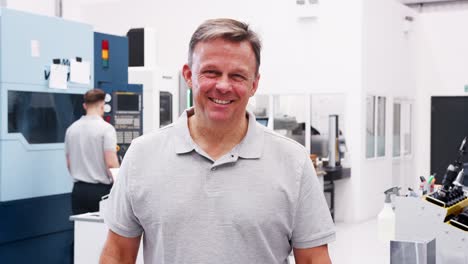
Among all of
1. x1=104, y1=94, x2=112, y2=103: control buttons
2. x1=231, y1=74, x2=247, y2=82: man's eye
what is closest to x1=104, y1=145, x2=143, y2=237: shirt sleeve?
x1=231, y1=74, x2=247, y2=82: man's eye

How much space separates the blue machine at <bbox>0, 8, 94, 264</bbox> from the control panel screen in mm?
465

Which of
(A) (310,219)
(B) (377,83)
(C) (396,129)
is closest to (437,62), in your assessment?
(C) (396,129)

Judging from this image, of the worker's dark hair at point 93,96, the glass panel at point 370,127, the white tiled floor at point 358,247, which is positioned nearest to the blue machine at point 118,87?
the worker's dark hair at point 93,96

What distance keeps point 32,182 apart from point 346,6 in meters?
5.32

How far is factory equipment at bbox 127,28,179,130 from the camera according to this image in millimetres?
7344

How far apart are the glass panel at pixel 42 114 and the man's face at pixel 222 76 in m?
3.24

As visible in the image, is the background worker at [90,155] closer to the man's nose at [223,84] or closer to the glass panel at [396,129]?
the man's nose at [223,84]

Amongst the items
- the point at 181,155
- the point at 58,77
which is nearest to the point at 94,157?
the point at 58,77

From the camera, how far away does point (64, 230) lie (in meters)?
4.94

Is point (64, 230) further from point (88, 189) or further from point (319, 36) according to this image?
point (319, 36)

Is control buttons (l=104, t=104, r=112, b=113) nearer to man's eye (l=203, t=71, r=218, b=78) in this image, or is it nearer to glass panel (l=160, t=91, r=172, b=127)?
glass panel (l=160, t=91, r=172, b=127)

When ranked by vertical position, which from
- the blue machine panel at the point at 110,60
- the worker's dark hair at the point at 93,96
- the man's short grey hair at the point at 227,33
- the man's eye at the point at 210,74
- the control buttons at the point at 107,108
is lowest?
the control buttons at the point at 107,108

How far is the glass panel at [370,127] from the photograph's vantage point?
29.1 ft

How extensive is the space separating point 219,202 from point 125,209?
0.81 feet
